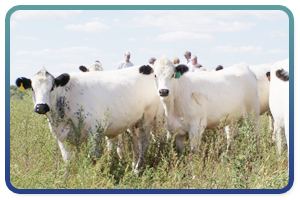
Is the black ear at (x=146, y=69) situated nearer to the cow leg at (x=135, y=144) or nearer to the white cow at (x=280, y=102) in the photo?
the cow leg at (x=135, y=144)

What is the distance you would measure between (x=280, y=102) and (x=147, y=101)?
174 centimetres

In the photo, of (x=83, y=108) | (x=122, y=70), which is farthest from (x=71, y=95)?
(x=122, y=70)

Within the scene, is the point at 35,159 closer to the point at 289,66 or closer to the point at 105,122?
the point at 105,122

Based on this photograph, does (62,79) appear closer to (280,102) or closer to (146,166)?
(146,166)

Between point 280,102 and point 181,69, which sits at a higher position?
point 181,69

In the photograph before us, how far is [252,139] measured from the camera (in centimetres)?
754

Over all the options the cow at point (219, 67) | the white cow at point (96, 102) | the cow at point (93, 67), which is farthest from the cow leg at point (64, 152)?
the cow at point (219, 67)

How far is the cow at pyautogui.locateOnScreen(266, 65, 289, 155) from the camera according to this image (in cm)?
816

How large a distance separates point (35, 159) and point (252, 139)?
241 cm

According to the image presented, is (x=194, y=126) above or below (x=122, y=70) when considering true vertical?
below

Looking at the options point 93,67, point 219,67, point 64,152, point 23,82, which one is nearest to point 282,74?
point 219,67

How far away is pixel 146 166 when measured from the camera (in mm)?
8383

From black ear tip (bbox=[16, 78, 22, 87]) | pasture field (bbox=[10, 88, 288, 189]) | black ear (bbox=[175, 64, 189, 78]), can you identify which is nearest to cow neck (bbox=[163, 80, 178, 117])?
black ear (bbox=[175, 64, 189, 78])

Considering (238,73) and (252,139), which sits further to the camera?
(238,73)
